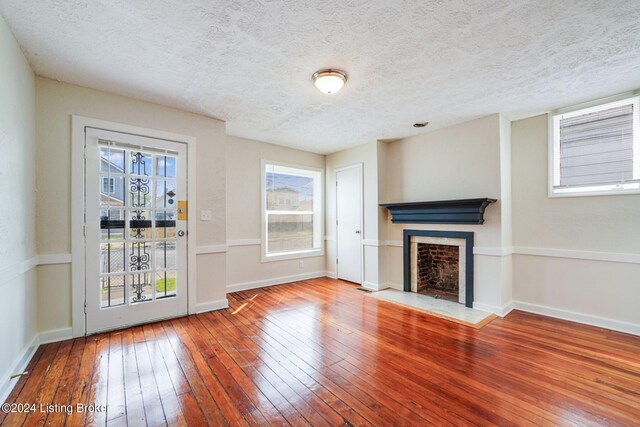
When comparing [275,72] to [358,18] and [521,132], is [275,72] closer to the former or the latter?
[358,18]

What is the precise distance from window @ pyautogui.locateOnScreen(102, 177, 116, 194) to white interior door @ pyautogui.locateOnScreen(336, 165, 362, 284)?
11.7ft

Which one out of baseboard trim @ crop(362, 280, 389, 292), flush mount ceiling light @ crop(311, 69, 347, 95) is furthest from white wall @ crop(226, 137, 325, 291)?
flush mount ceiling light @ crop(311, 69, 347, 95)

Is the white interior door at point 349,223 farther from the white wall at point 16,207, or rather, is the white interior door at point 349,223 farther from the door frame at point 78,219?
the white wall at point 16,207

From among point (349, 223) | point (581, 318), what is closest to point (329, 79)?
point (349, 223)

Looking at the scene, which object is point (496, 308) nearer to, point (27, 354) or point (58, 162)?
point (27, 354)

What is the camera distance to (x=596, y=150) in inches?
120

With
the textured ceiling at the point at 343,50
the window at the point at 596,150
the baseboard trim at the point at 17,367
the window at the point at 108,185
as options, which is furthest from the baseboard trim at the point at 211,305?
the window at the point at 596,150

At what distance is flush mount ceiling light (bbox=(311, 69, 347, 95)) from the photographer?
2.41 meters

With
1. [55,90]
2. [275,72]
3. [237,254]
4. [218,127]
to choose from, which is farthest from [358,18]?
[237,254]

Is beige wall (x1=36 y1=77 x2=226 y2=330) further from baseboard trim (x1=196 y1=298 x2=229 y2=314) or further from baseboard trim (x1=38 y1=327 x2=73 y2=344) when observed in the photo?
baseboard trim (x1=196 y1=298 x2=229 y2=314)

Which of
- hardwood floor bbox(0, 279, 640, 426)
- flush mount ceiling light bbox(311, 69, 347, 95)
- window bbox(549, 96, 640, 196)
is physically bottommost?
hardwood floor bbox(0, 279, 640, 426)

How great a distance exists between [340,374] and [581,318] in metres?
3.06

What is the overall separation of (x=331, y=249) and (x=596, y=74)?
4.31m

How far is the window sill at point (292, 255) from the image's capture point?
475cm
